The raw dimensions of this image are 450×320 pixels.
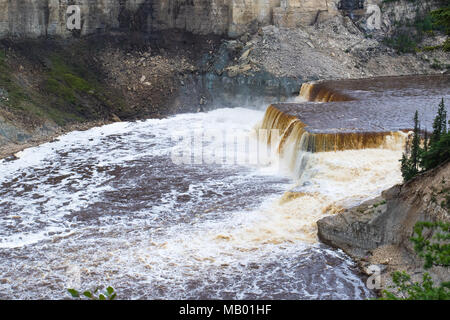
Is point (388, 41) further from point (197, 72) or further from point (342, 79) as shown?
point (197, 72)

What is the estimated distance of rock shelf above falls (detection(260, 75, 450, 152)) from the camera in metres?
21.5

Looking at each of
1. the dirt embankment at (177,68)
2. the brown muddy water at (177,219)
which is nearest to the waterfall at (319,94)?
the dirt embankment at (177,68)

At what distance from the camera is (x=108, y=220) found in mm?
17172

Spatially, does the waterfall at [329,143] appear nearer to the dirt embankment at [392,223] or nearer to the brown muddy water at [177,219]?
the brown muddy water at [177,219]

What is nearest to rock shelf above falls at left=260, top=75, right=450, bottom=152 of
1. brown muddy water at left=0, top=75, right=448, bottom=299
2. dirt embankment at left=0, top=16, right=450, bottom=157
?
brown muddy water at left=0, top=75, right=448, bottom=299

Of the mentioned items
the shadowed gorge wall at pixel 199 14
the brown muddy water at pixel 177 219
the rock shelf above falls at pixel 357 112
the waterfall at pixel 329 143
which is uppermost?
the shadowed gorge wall at pixel 199 14

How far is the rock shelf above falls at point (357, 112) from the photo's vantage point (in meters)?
21.5

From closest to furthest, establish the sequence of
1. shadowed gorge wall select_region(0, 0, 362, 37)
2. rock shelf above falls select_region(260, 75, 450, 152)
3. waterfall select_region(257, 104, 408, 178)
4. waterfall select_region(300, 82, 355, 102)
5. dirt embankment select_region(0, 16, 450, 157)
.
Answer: waterfall select_region(257, 104, 408, 178) < rock shelf above falls select_region(260, 75, 450, 152) < waterfall select_region(300, 82, 355, 102) < dirt embankment select_region(0, 16, 450, 157) < shadowed gorge wall select_region(0, 0, 362, 37)

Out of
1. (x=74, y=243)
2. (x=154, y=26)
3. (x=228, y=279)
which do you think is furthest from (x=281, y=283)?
(x=154, y=26)

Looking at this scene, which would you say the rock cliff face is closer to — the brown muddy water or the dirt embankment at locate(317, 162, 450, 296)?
the brown muddy water

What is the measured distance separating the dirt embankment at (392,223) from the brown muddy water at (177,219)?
0.55 m

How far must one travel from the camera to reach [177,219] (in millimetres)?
17172

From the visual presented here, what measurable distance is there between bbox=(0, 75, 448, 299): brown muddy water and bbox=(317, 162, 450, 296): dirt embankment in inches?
21.8

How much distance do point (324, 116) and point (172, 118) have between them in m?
11.6
